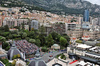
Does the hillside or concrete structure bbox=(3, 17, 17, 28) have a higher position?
the hillside

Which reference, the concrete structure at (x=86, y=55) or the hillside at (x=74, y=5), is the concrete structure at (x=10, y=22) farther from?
the hillside at (x=74, y=5)

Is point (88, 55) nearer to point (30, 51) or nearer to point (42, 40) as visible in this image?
point (30, 51)

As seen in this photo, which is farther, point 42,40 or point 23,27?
point 23,27

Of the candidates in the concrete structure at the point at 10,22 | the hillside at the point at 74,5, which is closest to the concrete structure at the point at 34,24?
the concrete structure at the point at 10,22

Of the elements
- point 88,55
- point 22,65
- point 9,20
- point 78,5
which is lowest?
point 88,55

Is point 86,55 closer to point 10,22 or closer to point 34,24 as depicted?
point 34,24

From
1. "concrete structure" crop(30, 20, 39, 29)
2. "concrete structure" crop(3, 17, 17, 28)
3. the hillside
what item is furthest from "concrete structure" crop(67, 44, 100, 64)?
the hillside

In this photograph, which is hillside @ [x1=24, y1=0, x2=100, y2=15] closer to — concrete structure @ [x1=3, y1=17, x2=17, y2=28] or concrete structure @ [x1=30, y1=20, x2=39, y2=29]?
concrete structure @ [x1=30, y1=20, x2=39, y2=29]

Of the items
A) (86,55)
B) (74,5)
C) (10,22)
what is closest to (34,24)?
(10,22)

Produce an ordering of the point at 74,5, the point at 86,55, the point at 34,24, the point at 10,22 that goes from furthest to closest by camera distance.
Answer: the point at 74,5 < the point at 34,24 < the point at 10,22 < the point at 86,55

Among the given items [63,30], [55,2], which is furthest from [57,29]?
[55,2]

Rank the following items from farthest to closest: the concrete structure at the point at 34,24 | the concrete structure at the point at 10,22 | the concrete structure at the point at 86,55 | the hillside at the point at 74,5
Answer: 1. the hillside at the point at 74,5
2. the concrete structure at the point at 34,24
3. the concrete structure at the point at 10,22
4. the concrete structure at the point at 86,55
